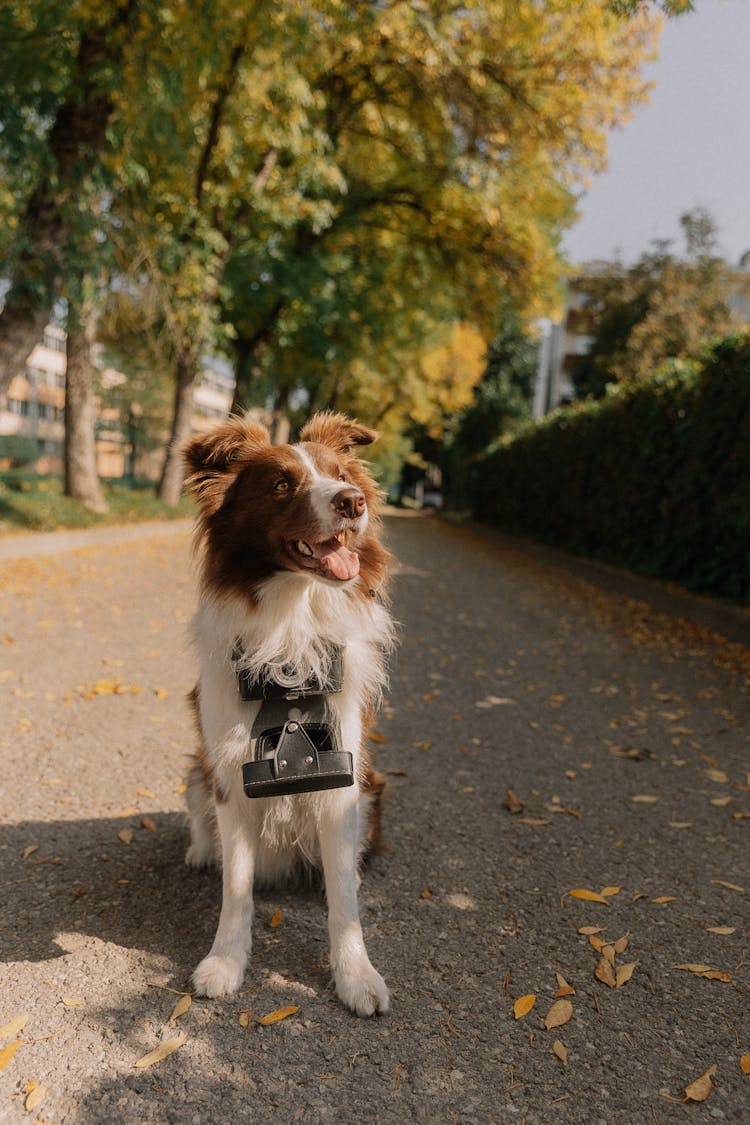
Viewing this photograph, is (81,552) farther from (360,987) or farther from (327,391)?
(327,391)

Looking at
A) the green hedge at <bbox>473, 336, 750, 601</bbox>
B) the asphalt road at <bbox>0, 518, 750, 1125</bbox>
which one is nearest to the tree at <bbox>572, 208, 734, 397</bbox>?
the green hedge at <bbox>473, 336, 750, 601</bbox>

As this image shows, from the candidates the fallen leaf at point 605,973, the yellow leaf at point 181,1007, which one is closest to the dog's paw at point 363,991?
the yellow leaf at point 181,1007

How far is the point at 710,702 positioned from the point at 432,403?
34.9 m

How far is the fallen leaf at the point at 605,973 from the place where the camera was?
9.23 feet

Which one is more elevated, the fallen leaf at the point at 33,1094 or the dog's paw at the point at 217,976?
the dog's paw at the point at 217,976

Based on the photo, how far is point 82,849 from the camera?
3.61 metres

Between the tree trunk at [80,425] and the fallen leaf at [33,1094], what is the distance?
49.5 feet

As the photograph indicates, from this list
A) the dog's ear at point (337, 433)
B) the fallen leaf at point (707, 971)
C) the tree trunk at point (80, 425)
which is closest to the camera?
the fallen leaf at point (707, 971)

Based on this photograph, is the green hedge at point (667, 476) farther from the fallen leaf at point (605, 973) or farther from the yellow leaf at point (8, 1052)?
the yellow leaf at point (8, 1052)

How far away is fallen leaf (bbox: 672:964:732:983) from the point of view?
2852 millimetres

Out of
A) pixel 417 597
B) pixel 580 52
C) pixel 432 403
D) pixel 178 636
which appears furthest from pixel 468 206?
pixel 432 403

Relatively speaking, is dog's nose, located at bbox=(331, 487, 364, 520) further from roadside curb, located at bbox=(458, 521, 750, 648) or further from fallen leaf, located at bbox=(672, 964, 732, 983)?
roadside curb, located at bbox=(458, 521, 750, 648)

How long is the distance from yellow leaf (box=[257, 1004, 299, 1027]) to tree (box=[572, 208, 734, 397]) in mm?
28811

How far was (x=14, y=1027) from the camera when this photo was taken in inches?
95.4
